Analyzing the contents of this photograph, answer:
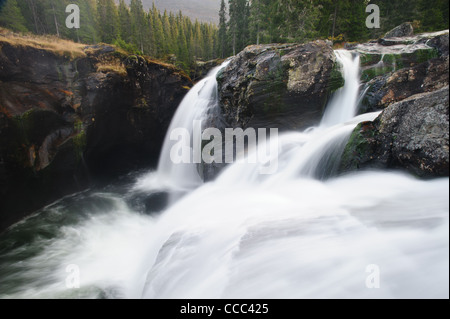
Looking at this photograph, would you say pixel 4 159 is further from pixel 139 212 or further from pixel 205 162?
pixel 205 162

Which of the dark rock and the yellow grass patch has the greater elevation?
the yellow grass patch

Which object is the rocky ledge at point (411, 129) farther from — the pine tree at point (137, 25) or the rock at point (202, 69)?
the pine tree at point (137, 25)

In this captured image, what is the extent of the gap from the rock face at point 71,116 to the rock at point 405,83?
35.8 ft

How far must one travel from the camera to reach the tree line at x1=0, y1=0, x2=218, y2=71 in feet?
78.7

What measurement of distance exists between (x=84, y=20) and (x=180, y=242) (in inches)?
1487

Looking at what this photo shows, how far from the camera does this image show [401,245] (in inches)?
100

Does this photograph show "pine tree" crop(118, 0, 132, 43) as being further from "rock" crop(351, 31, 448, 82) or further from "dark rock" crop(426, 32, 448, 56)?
"dark rock" crop(426, 32, 448, 56)

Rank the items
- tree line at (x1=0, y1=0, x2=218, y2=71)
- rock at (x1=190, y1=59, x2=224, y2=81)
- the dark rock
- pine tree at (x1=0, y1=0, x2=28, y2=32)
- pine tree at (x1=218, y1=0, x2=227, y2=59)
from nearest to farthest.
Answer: the dark rock, pine tree at (x1=0, y1=0, x2=28, y2=32), tree line at (x1=0, y1=0, x2=218, y2=71), rock at (x1=190, y1=59, x2=224, y2=81), pine tree at (x1=218, y1=0, x2=227, y2=59)

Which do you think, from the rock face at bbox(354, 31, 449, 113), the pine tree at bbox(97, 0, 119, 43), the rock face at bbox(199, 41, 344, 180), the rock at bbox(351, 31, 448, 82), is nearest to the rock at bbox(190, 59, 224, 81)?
the pine tree at bbox(97, 0, 119, 43)

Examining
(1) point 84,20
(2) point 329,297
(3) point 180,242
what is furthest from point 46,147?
(1) point 84,20

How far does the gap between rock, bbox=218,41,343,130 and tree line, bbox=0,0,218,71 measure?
777 inches

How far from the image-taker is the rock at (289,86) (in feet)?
23.4

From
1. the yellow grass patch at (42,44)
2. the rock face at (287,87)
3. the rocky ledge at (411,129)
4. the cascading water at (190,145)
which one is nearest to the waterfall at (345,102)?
the rock face at (287,87)

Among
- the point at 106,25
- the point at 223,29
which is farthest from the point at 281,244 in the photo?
the point at 223,29
